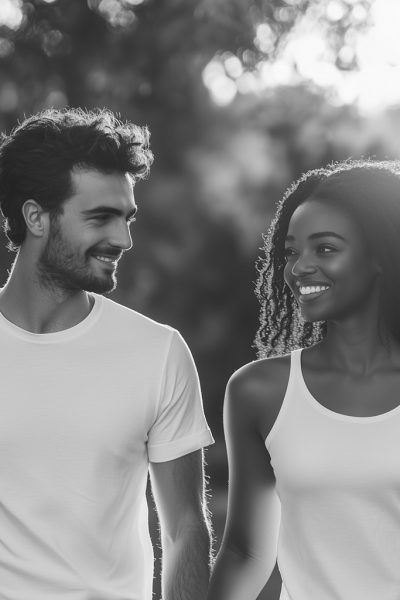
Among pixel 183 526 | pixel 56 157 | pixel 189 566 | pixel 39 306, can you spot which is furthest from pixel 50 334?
pixel 189 566

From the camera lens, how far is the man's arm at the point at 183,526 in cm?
383

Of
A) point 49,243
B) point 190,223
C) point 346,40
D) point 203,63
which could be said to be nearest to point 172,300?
point 190,223

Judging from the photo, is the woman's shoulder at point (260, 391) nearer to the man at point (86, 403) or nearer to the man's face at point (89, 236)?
the man at point (86, 403)

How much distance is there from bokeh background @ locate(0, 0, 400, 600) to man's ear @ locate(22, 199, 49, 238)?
43.3ft

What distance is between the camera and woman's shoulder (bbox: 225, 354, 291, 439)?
384 centimetres

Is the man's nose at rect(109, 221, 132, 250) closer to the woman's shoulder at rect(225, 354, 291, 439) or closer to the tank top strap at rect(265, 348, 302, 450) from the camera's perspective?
the woman's shoulder at rect(225, 354, 291, 439)

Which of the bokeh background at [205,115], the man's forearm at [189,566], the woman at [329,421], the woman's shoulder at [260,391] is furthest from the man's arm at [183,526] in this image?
the bokeh background at [205,115]

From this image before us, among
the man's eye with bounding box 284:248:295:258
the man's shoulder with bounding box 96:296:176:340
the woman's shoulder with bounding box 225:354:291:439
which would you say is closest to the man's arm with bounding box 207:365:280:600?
the woman's shoulder with bounding box 225:354:291:439

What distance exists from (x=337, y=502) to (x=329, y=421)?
262mm

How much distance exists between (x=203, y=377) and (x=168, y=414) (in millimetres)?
14319

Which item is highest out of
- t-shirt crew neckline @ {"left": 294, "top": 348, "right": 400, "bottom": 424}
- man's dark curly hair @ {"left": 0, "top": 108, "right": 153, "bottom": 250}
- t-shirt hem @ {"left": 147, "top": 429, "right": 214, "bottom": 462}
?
man's dark curly hair @ {"left": 0, "top": 108, "right": 153, "bottom": 250}

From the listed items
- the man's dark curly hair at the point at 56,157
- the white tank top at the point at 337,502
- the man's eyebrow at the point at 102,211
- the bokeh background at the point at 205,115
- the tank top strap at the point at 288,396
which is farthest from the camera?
the bokeh background at the point at 205,115

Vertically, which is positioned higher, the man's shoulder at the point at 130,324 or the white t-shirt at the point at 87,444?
the man's shoulder at the point at 130,324

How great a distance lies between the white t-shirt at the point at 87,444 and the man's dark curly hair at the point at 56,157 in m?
0.44
